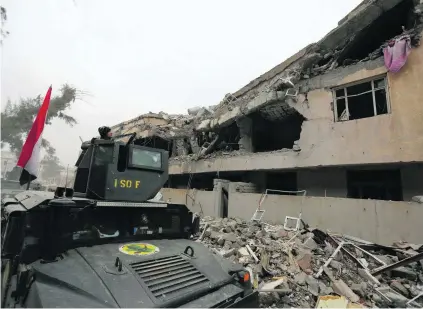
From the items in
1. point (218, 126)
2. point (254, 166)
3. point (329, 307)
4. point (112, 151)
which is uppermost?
point (218, 126)

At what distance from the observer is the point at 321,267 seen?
17.5ft

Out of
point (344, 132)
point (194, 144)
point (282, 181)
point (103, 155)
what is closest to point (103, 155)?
point (103, 155)

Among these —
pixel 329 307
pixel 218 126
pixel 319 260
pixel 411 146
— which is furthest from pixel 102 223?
pixel 218 126

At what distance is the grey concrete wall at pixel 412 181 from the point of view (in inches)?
302

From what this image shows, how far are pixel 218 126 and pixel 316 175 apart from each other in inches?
213

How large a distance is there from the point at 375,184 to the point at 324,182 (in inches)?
64.3

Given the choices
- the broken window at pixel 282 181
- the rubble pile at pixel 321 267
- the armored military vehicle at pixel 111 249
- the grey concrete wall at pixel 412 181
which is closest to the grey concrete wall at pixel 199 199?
the broken window at pixel 282 181

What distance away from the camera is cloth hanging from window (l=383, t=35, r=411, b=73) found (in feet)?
25.0

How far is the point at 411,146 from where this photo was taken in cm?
726

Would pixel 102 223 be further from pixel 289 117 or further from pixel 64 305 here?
pixel 289 117

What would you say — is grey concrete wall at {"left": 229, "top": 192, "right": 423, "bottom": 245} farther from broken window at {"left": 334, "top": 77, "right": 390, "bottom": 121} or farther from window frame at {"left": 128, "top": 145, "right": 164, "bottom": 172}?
window frame at {"left": 128, "top": 145, "right": 164, "bottom": 172}

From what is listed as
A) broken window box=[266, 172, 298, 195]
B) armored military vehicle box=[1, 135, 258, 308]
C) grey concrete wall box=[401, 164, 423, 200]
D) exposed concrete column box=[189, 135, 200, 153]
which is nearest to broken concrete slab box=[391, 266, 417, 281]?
grey concrete wall box=[401, 164, 423, 200]

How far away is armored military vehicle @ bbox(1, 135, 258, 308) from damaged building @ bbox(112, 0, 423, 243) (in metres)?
5.99

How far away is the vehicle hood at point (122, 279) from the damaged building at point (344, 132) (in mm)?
6252
